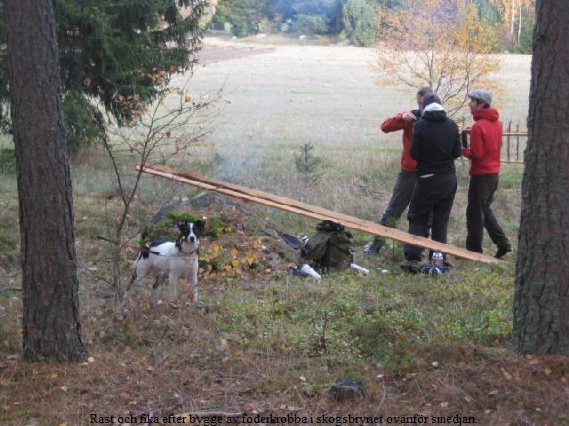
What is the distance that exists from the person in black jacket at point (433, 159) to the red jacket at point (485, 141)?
25cm

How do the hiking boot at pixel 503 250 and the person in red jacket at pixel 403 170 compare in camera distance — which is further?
the hiking boot at pixel 503 250

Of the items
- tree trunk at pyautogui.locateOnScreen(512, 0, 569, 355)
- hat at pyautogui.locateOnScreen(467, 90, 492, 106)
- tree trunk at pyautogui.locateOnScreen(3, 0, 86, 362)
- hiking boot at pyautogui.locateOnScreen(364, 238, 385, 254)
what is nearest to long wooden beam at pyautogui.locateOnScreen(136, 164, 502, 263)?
hiking boot at pyautogui.locateOnScreen(364, 238, 385, 254)

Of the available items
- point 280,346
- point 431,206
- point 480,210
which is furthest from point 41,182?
point 480,210

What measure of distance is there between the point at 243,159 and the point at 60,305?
496 inches

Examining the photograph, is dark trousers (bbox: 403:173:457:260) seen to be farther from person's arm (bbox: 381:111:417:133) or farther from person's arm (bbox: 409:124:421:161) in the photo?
person's arm (bbox: 381:111:417:133)

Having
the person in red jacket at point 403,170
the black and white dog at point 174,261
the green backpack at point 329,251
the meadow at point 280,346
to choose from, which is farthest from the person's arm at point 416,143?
the black and white dog at point 174,261

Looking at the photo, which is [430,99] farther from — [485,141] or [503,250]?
[503,250]

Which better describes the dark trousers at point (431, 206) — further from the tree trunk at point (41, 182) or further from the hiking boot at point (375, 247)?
the tree trunk at point (41, 182)

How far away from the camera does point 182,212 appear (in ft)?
30.8

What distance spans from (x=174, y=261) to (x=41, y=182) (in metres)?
2.60

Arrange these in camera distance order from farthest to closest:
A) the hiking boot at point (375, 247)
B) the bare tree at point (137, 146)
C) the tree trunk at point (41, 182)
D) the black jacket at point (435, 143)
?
the hiking boot at point (375, 247)
the black jacket at point (435, 143)
the bare tree at point (137, 146)
the tree trunk at point (41, 182)

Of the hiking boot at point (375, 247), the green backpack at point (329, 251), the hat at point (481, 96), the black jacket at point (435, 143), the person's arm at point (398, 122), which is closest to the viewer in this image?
the black jacket at point (435, 143)

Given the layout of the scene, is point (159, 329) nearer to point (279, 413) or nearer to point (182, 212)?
point (279, 413)

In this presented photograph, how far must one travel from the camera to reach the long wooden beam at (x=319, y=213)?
27.4 ft
